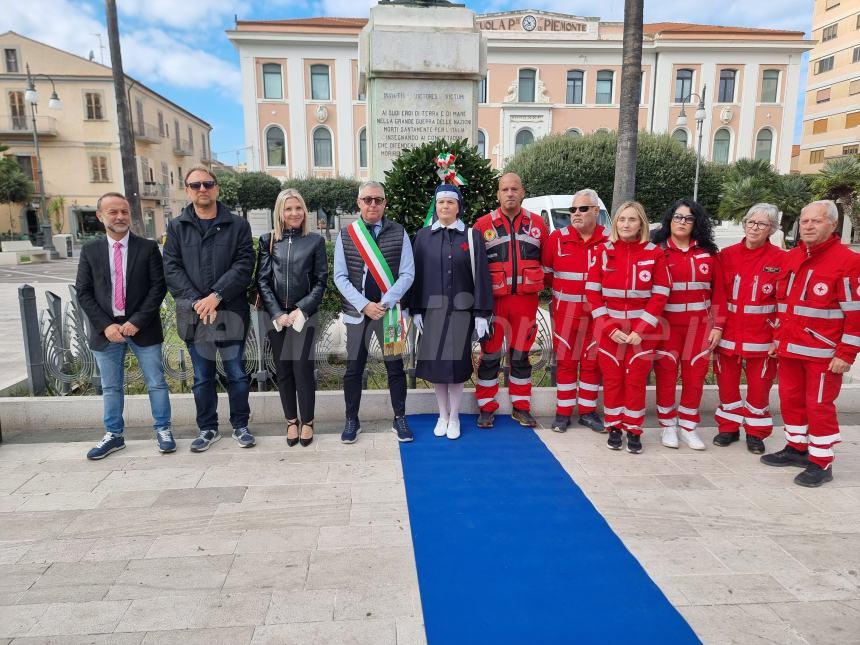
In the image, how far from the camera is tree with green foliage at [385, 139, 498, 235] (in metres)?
5.61

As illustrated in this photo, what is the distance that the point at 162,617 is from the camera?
8.41 ft

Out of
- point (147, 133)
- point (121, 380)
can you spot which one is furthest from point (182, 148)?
point (121, 380)

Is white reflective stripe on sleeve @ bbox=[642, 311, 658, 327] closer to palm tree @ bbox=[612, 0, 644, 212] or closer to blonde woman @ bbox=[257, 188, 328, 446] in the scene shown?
blonde woman @ bbox=[257, 188, 328, 446]

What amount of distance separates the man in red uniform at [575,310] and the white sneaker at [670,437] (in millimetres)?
513

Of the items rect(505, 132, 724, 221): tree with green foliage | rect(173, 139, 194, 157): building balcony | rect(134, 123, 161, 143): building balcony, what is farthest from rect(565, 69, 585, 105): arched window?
rect(173, 139, 194, 157): building balcony

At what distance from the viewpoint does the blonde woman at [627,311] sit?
4.25m

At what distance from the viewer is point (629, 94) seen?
29.4 feet

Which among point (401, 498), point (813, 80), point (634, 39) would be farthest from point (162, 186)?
point (813, 80)

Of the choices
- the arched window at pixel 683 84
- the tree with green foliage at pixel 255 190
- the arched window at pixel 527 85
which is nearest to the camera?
the tree with green foliage at pixel 255 190

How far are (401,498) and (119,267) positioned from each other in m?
2.66

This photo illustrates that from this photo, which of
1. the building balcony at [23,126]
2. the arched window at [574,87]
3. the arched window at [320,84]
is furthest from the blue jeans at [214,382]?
the arched window at [574,87]

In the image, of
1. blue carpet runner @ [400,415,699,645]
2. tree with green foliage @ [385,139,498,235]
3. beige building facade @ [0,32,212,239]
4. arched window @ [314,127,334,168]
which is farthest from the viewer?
arched window @ [314,127,334,168]

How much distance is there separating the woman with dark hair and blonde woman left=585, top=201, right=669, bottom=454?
0.16m

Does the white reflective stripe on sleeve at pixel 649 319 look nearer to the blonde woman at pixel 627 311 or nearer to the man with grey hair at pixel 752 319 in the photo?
the blonde woman at pixel 627 311
